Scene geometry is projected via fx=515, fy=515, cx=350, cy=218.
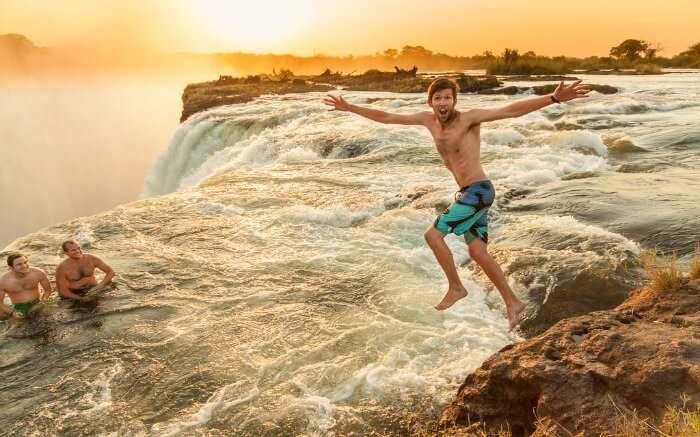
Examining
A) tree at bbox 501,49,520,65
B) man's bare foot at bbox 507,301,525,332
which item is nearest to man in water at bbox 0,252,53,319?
man's bare foot at bbox 507,301,525,332

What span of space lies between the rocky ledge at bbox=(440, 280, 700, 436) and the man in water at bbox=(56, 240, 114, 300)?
526 cm

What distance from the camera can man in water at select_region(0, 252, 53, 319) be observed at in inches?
253

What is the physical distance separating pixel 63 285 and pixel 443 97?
5.63m

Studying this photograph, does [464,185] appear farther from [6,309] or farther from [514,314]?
[6,309]

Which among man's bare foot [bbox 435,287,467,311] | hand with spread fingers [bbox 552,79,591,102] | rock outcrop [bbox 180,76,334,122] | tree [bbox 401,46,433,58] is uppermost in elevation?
tree [bbox 401,46,433,58]

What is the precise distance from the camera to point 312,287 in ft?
20.9

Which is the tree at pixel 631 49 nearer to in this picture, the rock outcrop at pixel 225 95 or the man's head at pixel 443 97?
the rock outcrop at pixel 225 95

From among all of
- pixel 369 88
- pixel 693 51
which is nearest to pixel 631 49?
pixel 693 51

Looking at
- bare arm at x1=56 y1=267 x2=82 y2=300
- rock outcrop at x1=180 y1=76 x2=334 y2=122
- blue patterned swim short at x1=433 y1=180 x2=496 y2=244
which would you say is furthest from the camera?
rock outcrop at x1=180 y1=76 x2=334 y2=122

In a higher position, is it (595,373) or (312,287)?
(595,373)

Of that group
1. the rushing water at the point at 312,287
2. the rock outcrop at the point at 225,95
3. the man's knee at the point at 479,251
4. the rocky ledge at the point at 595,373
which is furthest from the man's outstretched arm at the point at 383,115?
the rock outcrop at the point at 225,95

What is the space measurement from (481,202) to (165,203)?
844 cm

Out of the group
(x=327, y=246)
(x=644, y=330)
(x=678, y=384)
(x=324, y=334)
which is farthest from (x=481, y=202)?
(x=327, y=246)

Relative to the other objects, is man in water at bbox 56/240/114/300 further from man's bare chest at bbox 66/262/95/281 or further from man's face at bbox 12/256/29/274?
man's face at bbox 12/256/29/274
